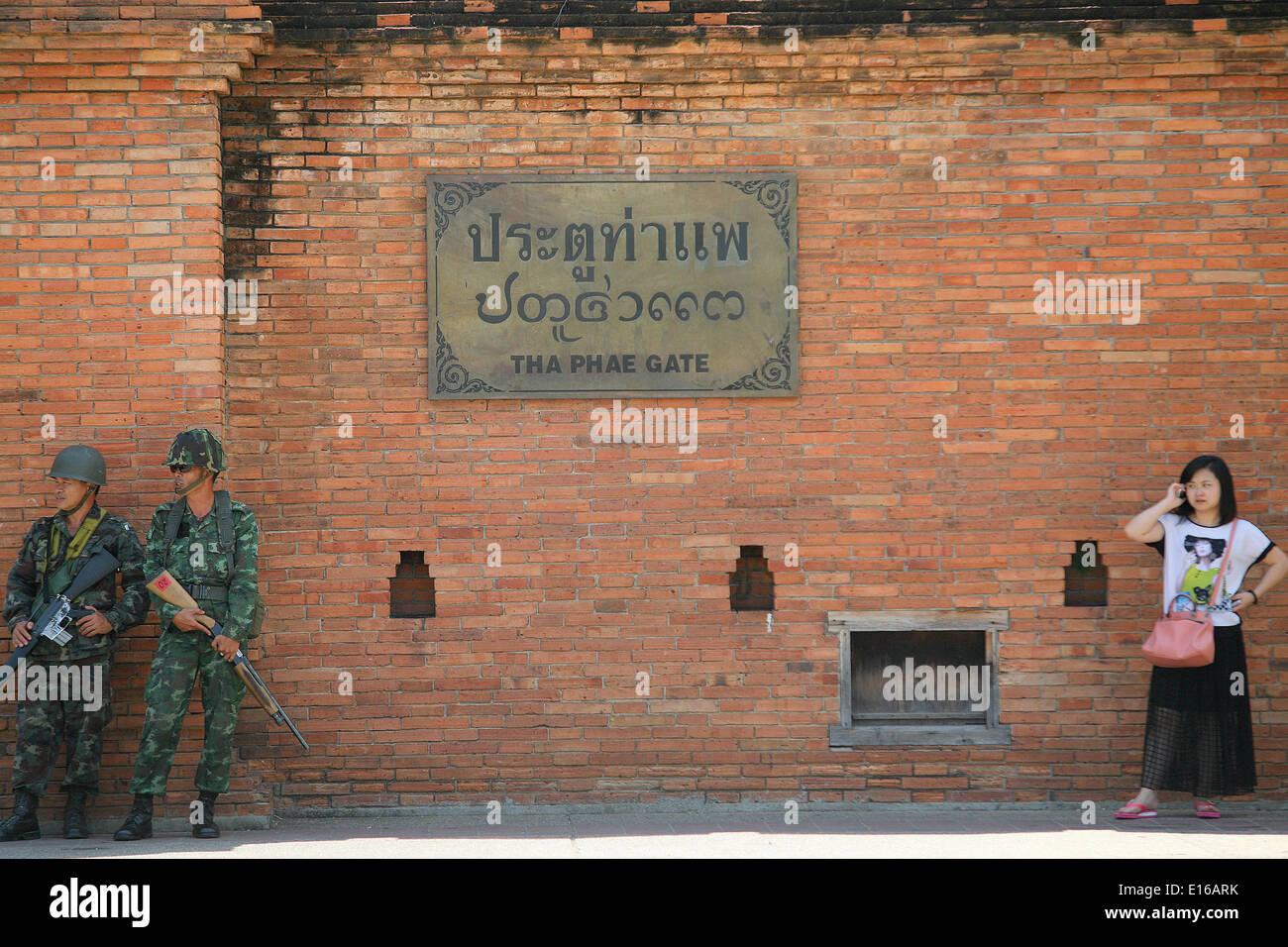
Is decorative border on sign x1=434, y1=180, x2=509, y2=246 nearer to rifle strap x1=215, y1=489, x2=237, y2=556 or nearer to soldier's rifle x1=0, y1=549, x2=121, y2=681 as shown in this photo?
rifle strap x1=215, y1=489, x2=237, y2=556

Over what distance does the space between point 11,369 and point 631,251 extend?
11.8ft

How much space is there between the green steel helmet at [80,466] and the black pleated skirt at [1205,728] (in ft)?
19.8

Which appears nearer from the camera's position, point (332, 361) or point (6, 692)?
point (6, 692)

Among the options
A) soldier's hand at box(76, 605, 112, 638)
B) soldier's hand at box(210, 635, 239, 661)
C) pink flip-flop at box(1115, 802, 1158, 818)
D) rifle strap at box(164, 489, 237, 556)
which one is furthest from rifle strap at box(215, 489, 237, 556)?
pink flip-flop at box(1115, 802, 1158, 818)

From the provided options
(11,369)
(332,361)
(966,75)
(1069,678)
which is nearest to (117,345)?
(11,369)

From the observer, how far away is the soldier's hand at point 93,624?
22.0 feet

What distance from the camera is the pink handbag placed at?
22.5ft

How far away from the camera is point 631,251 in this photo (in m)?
7.49

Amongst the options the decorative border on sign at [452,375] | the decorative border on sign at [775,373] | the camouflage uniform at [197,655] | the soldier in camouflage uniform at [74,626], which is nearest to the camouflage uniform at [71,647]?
the soldier in camouflage uniform at [74,626]

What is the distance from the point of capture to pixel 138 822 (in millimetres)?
6668

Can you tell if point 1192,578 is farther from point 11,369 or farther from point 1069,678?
point 11,369

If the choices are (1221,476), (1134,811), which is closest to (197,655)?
(1134,811)

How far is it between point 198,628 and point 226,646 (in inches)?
6.9

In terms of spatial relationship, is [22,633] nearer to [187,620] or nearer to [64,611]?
[64,611]
